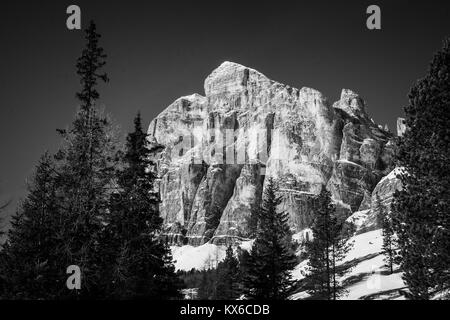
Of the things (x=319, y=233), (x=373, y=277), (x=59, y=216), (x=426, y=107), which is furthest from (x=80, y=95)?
(x=373, y=277)

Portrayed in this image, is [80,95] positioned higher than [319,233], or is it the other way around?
[80,95]

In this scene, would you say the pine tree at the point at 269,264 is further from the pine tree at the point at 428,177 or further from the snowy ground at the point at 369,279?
the pine tree at the point at 428,177

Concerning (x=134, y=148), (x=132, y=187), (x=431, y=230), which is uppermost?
(x=134, y=148)

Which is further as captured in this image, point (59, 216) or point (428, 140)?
point (428, 140)

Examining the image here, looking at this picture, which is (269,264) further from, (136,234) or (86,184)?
(86,184)

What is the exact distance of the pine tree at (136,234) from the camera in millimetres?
20188

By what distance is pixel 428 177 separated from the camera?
18562mm

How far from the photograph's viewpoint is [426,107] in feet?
63.0

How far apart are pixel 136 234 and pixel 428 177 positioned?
14.4m

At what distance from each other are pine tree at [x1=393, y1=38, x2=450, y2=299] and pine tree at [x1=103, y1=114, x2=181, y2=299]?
12730 millimetres

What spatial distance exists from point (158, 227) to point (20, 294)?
8.41 metres

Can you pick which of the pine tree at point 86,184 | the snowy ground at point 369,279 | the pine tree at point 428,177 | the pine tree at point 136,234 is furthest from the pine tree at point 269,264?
the pine tree at point 86,184

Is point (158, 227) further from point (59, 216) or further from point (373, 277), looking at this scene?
point (373, 277)

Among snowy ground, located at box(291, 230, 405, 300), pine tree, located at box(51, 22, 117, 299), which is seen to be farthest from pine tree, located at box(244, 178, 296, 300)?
pine tree, located at box(51, 22, 117, 299)
